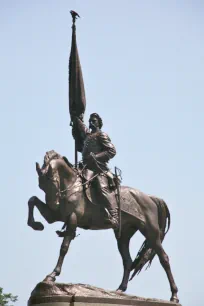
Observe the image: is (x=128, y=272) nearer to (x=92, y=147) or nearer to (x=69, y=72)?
(x=92, y=147)

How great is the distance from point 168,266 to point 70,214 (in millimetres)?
2952

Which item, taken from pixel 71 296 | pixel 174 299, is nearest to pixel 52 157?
pixel 71 296

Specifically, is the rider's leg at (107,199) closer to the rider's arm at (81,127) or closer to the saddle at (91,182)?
the saddle at (91,182)

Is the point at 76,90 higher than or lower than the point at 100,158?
higher

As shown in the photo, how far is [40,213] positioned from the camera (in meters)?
19.5

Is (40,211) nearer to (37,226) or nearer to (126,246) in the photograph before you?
(37,226)

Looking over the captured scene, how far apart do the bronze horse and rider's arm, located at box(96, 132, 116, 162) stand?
817 mm

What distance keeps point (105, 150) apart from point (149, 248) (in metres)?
2.58

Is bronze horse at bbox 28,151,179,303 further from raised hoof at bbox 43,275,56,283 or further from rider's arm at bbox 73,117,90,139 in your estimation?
rider's arm at bbox 73,117,90,139

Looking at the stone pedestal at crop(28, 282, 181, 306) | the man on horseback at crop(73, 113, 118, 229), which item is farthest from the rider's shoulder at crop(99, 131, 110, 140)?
the stone pedestal at crop(28, 282, 181, 306)

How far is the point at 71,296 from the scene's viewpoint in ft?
59.7

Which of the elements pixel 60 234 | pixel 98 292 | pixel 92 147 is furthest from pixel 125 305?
pixel 92 147

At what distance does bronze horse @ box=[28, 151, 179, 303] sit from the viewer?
62.9 ft

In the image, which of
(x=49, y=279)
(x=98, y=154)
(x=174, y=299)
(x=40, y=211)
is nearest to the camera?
(x=49, y=279)
